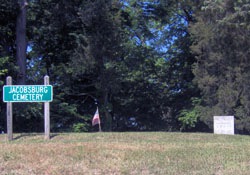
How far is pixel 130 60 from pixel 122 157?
15892mm

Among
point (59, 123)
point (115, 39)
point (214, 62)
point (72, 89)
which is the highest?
point (115, 39)

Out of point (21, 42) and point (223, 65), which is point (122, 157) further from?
point (21, 42)

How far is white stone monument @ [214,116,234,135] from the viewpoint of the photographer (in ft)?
41.9

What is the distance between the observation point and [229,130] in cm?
1278

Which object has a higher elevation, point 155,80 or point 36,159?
point 155,80

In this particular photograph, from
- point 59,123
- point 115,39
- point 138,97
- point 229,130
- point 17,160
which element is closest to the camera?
point 17,160

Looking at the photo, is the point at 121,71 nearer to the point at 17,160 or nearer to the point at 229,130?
the point at 229,130

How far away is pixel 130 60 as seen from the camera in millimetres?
23453

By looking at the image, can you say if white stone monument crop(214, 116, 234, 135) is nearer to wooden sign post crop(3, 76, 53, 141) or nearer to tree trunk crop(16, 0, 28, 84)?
wooden sign post crop(3, 76, 53, 141)

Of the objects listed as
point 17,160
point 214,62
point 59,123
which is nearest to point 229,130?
point 214,62

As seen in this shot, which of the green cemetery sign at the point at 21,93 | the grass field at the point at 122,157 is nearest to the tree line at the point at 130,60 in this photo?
the green cemetery sign at the point at 21,93

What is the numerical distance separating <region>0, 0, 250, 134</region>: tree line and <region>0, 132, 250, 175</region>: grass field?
7.88 meters

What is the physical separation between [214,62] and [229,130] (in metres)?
6.70

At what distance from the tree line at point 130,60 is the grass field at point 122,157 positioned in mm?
7882
